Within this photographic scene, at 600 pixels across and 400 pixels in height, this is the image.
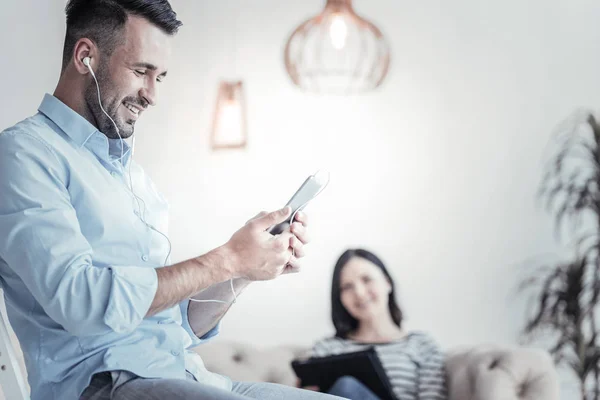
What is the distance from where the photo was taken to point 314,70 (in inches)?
139

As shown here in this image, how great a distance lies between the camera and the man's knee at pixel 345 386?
258cm

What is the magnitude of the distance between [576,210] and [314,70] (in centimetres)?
128

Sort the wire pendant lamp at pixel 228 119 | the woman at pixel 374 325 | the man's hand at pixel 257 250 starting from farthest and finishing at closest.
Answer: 1. the wire pendant lamp at pixel 228 119
2. the woman at pixel 374 325
3. the man's hand at pixel 257 250

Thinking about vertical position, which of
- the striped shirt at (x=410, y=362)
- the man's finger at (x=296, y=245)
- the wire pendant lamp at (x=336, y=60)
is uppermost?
the wire pendant lamp at (x=336, y=60)

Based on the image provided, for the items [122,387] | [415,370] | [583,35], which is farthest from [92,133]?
[583,35]

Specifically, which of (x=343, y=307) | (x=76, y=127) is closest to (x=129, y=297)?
(x=76, y=127)

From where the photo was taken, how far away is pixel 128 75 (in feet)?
4.25

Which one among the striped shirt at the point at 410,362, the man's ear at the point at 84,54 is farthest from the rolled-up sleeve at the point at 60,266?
the striped shirt at the point at 410,362

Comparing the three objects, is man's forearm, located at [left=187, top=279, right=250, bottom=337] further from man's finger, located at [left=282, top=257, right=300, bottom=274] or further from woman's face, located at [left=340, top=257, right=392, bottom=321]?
Result: woman's face, located at [left=340, top=257, right=392, bottom=321]

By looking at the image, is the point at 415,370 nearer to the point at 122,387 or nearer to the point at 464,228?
the point at 464,228

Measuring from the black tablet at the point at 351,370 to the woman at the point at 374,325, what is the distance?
0.22 metres

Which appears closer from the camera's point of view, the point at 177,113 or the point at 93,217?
the point at 93,217

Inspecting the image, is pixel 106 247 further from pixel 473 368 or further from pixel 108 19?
pixel 473 368

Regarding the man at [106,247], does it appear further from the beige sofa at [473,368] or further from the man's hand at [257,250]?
the beige sofa at [473,368]
